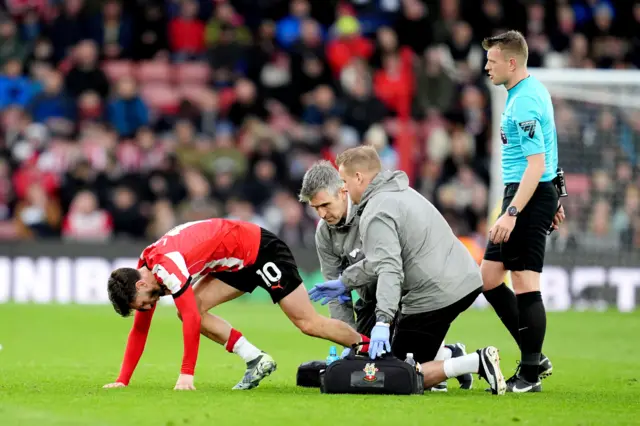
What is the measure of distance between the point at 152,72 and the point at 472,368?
558 inches

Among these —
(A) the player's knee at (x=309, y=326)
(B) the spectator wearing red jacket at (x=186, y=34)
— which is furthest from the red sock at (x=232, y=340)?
(B) the spectator wearing red jacket at (x=186, y=34)

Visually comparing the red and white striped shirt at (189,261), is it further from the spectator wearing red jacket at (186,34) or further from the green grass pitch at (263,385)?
the spectator wearing red jacket at (186,34)

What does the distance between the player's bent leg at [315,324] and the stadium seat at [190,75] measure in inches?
518

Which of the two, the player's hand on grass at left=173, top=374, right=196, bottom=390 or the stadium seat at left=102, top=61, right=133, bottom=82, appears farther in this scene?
the stadium seat at left=102, top=61, right=133, bottom=82

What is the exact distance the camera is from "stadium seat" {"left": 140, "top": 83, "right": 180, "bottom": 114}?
810 inches

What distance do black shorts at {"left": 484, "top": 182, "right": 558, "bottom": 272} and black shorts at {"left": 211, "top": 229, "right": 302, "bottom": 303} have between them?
147cm

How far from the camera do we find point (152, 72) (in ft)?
68.5

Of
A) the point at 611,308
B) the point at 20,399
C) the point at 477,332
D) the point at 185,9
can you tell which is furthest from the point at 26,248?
the point at 20,399

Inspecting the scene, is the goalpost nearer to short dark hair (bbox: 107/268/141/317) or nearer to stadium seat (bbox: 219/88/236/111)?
stadium seat (bbox: 219/88/236/111)

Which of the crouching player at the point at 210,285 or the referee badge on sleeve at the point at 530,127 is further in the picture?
the referee badge on sleeve at the point at 530,127

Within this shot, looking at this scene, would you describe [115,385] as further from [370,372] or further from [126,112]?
[126,112]

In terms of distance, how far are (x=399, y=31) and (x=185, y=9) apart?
380 centimetres

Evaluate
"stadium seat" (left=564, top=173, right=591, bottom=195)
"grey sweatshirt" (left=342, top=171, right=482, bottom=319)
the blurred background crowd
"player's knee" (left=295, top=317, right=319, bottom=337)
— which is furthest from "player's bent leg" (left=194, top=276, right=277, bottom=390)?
the blurred background crowd

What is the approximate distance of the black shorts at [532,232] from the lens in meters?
8.02
